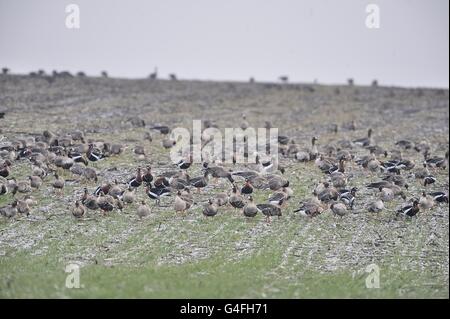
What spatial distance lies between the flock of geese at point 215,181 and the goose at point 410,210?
43 mm

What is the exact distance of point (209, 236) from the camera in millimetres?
30688

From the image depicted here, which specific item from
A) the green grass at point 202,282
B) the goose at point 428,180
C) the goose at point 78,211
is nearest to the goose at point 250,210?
the green grass at point 202,282

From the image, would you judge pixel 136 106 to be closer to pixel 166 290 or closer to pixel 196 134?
pixel 196 134

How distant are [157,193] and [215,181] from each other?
5.24 meters

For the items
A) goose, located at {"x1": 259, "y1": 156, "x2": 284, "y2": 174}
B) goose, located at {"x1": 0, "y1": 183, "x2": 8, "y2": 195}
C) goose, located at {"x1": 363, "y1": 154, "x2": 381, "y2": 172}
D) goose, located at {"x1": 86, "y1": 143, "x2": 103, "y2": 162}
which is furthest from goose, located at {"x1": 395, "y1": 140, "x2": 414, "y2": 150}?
goose, located at {"x1": 0, "y1": 183, "x2": 8, "y2": 195}

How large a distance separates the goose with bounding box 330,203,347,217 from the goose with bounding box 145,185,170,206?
7524 millimetres

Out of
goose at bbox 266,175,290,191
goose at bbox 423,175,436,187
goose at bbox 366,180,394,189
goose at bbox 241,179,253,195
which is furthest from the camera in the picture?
goose at bbox 423,175,436,187

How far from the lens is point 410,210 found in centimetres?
3416

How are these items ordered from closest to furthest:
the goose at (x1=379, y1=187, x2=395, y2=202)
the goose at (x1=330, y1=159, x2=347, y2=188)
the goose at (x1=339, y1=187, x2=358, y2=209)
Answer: the goose at (x1=339, y1=187, x2=358, y2=209) < the goose at (x1=379, y1=187, x2=395, y2=202) < the goose at (x1=330, y1=159, x2=347, y2=188)

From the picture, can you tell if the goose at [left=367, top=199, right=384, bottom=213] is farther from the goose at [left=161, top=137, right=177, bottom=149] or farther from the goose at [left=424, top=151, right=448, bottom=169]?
the goose at [left=161, top=137, right=177, bottom=149]

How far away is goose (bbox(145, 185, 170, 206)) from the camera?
35312mm

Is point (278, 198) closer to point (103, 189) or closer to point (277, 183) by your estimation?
point (277, 183)

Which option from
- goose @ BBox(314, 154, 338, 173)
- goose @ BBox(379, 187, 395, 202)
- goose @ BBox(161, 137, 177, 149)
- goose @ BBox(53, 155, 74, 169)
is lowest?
goose @ BBox(379, 187, 395, 202)
